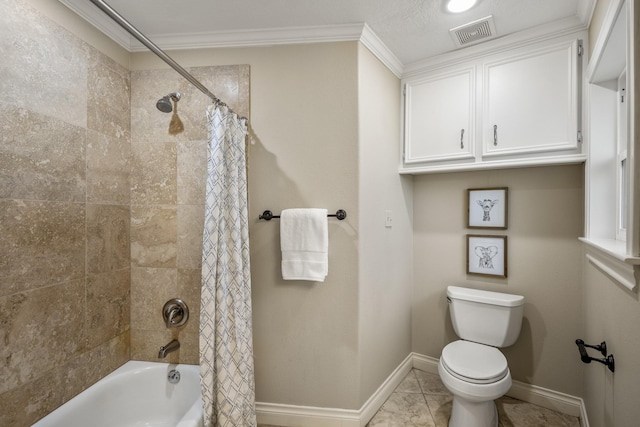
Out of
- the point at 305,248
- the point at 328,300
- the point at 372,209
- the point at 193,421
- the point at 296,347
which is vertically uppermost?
the point at 372,209

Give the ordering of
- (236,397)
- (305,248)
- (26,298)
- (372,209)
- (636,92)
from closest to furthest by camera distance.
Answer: (636,92) < (26,298) < (236,397) < (305,248) < (372,209)

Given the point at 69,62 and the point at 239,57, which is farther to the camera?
the point at 239,57

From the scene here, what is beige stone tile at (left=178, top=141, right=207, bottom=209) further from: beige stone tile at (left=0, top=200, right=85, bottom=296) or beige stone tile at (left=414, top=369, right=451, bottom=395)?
beige stone tile at (left=414, top=369, right=451, bottom=395)

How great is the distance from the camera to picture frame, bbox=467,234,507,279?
2.07 meters

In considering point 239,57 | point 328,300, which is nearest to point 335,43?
point 239,57

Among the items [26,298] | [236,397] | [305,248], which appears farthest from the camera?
[305,248]

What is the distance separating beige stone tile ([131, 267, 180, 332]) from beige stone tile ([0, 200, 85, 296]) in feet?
1.17

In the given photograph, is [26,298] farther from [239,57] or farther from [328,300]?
[239,57]

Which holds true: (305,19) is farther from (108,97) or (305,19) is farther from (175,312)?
(175,312)

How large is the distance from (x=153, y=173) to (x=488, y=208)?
7.48 ft

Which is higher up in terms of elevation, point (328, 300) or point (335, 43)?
point (335, 43)

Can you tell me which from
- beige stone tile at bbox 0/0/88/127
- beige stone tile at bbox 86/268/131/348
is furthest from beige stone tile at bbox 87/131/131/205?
beige stone tile at bbox 86/268/131/348

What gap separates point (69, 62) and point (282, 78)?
1070mm

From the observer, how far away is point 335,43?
1.74 metres
